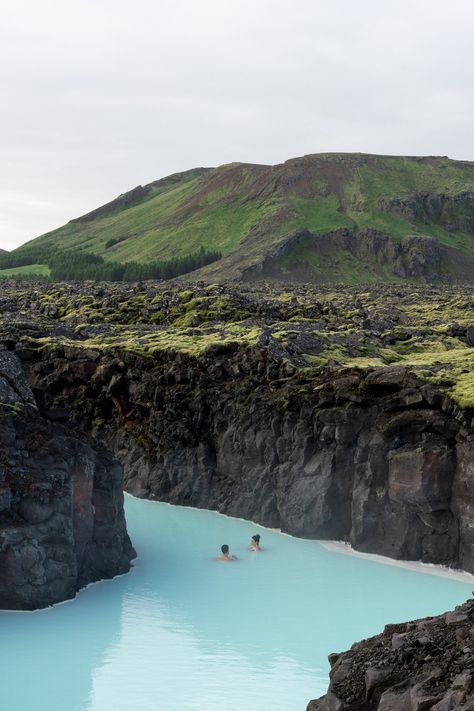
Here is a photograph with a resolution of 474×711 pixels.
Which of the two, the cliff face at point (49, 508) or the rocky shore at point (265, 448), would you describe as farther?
the cliff face at point (49, 508)

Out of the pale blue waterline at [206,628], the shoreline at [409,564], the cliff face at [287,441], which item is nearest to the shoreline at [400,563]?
the shoreline at [409,564]

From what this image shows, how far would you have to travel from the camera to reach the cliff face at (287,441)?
3734 centimetres

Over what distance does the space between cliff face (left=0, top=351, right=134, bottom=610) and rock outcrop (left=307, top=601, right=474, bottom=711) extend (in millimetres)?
14516

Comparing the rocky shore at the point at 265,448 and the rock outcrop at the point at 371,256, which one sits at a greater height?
the rock outcrop at the point at 371,256

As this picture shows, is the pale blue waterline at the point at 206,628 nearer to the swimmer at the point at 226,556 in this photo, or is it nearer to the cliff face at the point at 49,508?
the swimmer at the point at 226,556

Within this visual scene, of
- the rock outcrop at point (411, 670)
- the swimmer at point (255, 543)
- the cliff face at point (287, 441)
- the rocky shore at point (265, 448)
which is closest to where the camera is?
the rock outcrop at point (411, 670)

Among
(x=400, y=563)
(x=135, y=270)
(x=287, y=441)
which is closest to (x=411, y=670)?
(x=400, y=563)

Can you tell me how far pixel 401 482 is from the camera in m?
37.9

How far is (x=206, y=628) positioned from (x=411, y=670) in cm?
1434

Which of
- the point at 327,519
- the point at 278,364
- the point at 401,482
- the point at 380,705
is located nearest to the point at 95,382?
the point at 278,364

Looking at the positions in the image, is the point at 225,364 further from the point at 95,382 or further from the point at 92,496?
the point at 92,496

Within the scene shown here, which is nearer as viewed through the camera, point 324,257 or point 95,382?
point 95,382

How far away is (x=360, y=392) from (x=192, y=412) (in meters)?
11.9

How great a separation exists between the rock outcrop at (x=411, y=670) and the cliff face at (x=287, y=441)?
19964 millimetres
